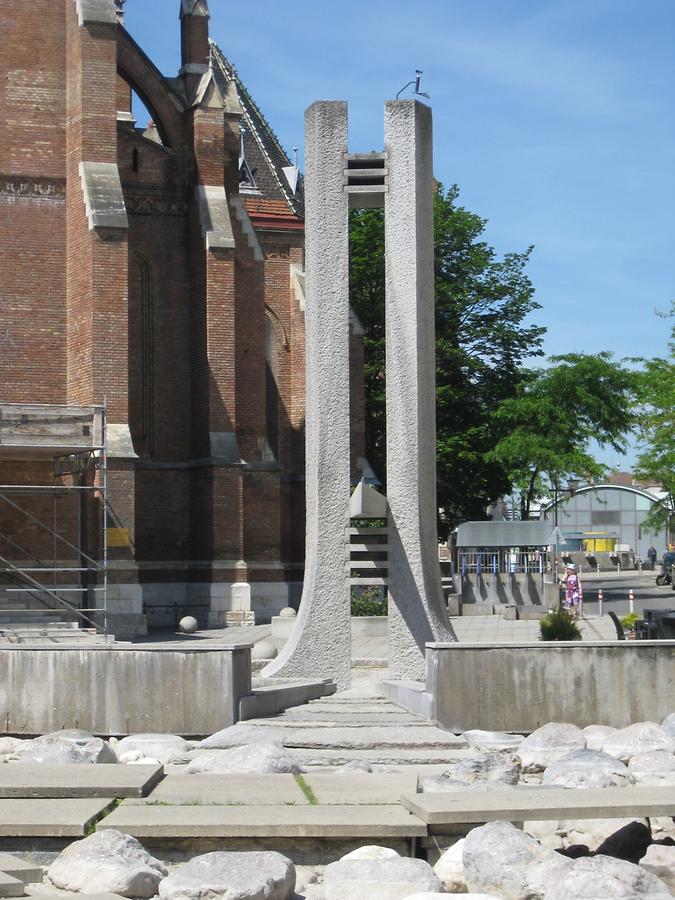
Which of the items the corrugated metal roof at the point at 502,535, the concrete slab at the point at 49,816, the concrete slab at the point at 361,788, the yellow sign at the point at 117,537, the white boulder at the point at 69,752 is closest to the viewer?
the concrete slab at the point at 49,816

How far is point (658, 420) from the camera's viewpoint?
42.0 m

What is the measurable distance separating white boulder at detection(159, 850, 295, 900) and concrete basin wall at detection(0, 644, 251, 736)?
6.38 metres

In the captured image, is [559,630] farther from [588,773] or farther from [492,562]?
[492,562]

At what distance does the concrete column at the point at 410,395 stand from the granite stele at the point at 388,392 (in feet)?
0.04

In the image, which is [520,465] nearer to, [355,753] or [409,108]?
[409,108]

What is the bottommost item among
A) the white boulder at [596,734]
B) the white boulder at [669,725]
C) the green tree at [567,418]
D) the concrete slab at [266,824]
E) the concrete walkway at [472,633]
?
the concrete walkway at [472,633]

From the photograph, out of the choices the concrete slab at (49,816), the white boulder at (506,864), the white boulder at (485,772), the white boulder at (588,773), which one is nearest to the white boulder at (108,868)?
the concrete slab at (49,816)

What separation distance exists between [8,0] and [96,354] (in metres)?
8.21

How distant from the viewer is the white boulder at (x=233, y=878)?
6691mm

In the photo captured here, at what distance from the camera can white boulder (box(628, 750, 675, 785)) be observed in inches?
428

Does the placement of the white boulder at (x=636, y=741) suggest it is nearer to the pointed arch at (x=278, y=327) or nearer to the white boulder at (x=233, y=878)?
the white boulder at (x=233, y=878)

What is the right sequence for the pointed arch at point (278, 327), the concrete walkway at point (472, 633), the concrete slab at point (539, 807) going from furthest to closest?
the pointed arch at point (278, 327) < the concrete walkway at point (472, 633) < the concrete slab at point (539, 807)

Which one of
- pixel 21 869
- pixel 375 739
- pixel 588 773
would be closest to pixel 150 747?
pixel 375 739

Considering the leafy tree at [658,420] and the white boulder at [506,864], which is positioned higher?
the leafy tree at [658,420]
